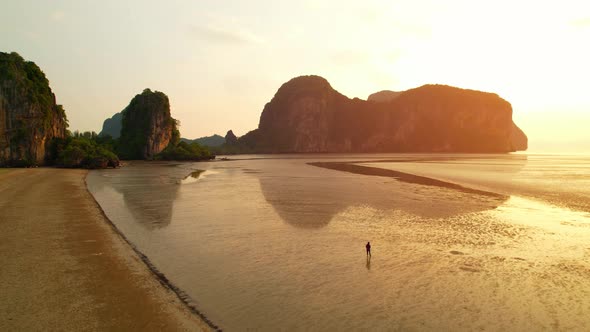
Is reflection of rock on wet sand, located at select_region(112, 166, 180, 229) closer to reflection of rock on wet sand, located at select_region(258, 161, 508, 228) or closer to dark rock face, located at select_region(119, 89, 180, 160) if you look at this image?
reflection of rock on wet sand, located at select_region(258, 161, 508, 228)

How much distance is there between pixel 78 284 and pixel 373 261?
930 centimetres

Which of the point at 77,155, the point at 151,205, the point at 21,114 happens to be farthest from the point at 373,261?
the point at 21,114

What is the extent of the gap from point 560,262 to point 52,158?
84234 mm

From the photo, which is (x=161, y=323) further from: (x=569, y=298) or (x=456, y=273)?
(x=569, y=298)

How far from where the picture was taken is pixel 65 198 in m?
25.3

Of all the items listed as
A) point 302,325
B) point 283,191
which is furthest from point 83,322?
point 283,191

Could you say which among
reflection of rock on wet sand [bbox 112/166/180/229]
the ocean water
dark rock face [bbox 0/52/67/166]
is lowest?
the ocean water

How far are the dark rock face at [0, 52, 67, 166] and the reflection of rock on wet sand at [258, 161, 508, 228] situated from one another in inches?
2226

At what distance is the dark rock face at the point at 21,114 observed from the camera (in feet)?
202

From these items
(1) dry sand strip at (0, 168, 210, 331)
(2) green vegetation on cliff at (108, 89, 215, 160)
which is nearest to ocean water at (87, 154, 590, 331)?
(1) dry sand strip at (0, 168, 210, 331)

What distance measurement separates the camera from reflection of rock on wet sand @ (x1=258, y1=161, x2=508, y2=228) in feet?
70.4

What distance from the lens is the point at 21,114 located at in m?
63.8

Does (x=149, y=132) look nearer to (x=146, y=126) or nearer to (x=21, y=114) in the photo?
(x=146, y=126)

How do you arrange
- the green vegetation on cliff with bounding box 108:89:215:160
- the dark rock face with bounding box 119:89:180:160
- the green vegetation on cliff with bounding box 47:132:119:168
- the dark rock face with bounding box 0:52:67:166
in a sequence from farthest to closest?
the dark rock face with bounding box 119:89:180:160
the green vegetation on cliff with bounding box 108:89:215:160
the green vegetation on cliff with bounding box 47:132:119:168
the dark rock face with bounding box 0:52:67:166
